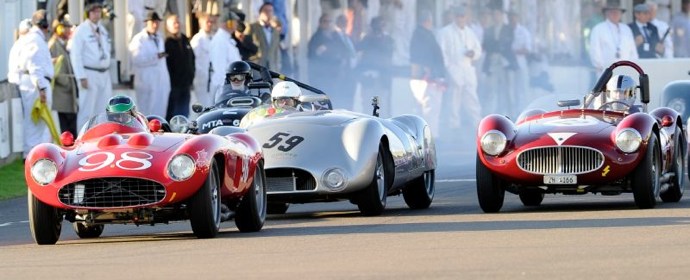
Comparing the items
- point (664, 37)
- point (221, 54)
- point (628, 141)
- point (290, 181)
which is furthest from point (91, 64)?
point (664, 37)

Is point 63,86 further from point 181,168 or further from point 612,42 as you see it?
point 612,42

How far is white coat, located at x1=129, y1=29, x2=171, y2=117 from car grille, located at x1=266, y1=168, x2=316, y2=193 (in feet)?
40.6

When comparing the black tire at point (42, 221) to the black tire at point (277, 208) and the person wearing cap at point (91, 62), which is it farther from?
the person wearing cap at point (91, 62)

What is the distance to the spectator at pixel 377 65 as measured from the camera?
37719 mm

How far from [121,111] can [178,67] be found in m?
14.2

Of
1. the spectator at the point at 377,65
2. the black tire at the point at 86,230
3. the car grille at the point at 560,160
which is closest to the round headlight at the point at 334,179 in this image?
the car grille at the point at 560,160

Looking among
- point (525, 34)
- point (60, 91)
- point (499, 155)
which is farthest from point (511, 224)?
point (525, 34)

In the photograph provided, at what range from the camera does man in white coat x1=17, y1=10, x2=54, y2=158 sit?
25.2 meters

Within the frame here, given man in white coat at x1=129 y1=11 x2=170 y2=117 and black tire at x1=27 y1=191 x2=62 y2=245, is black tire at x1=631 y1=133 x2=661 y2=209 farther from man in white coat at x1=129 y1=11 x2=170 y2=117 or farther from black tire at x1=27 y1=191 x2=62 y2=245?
man in white coat at x1=129 y1=11 x2=170 y2=117

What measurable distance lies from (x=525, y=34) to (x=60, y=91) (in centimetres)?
1766

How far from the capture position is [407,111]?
37469 millimetres

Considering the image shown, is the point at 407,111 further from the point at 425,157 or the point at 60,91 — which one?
the point at 425,157

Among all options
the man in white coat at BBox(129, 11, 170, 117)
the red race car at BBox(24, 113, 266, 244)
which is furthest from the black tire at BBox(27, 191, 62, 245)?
the man in white coat at BBox(129, 11, 170, 117)

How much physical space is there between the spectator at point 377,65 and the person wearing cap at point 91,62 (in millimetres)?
9721
